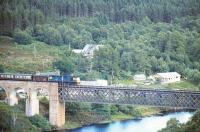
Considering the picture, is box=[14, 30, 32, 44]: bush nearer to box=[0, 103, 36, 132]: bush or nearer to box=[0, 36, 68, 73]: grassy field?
box=[0, 36, 68, 73]: grassy field

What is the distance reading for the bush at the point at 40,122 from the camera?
38641 millimetres

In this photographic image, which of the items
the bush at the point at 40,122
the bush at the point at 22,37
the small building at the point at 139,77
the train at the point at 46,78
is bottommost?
the bush at the point at 40,122

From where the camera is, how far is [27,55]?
5112 cm

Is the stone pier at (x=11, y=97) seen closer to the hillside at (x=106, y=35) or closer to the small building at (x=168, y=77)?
the hillside at (x=106, y=35)

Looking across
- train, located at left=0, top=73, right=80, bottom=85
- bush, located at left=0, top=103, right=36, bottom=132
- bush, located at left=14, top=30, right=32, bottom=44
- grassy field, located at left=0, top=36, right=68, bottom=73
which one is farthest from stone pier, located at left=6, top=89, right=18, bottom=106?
bush, located at left=14, top=30, right=32, bottom=44

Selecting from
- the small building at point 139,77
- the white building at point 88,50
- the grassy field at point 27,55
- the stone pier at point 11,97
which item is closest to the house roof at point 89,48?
the white building at point 88,50

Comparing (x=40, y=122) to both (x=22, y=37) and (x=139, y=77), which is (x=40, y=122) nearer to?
(x=139, y=77)

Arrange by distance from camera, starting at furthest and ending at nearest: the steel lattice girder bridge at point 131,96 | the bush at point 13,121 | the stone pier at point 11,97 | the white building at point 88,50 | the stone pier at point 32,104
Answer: the white building at point 88,50 → the stone pier at point 11,97 → the stone pier at point 32,104 → the steel lattice girder bridge at point 131,96 → the bush at point 13,121

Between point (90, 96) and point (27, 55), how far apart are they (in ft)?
41.5

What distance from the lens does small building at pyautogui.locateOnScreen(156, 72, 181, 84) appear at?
51.1 metres

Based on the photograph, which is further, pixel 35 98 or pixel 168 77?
pixel 168 77

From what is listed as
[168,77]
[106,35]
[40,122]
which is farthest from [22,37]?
[40,122]

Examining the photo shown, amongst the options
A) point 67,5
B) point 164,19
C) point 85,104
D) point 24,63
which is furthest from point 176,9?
point 85,104

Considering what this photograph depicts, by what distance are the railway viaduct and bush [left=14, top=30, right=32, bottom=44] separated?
1345 cm
